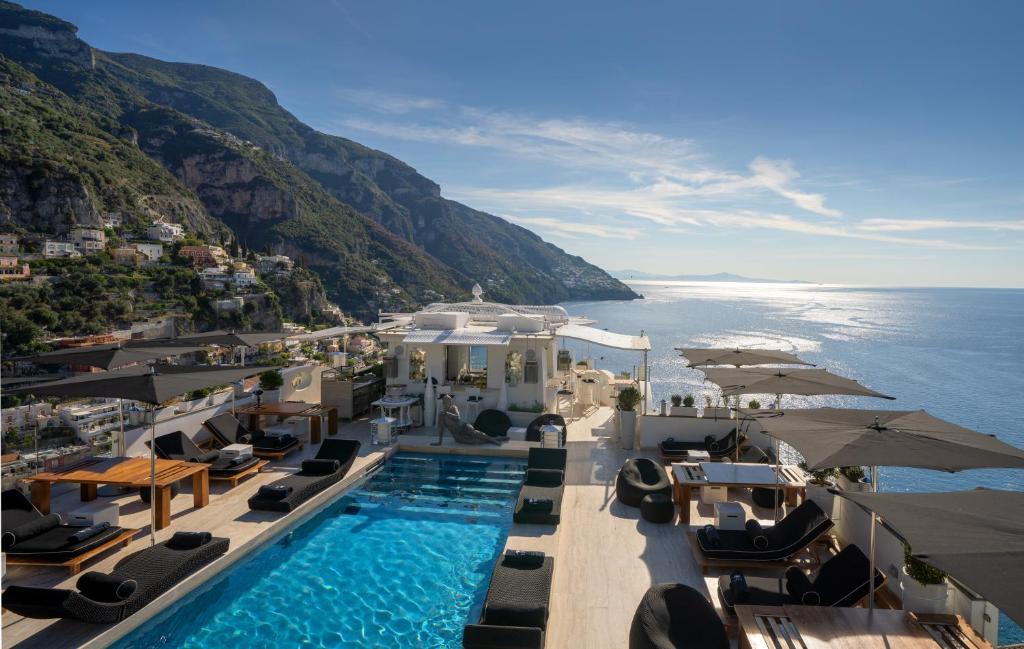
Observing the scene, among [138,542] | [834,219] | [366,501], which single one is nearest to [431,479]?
[366,501]

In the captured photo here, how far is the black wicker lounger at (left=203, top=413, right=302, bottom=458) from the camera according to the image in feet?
30.9

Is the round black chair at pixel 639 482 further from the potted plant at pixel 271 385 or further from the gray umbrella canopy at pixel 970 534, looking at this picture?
the potted plant at pixel 271 385

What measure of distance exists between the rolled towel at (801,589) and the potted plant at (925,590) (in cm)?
65

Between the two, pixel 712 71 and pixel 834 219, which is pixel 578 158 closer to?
pixel 712 71

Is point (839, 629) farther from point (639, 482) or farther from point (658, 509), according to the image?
point (639, 482)

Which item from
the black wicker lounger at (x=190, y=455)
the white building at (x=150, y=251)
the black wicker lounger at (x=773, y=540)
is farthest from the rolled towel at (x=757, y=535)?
the white building at (x=150, y=251)

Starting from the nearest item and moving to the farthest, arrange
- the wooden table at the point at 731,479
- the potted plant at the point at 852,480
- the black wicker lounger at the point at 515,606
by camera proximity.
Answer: the black wicker lounger at the point at 515,606 → the potted plant at the point at 852,480 → the wooden table at the point at 731,479

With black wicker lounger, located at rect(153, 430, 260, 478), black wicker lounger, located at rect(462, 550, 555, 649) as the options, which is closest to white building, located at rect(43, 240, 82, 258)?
black wicker lounger, located at rect(153, 430, 260, 478)

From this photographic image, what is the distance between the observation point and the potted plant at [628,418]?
10.2 m

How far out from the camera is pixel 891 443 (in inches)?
172

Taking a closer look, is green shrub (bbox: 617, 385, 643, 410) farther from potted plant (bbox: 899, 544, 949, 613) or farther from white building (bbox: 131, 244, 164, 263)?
white building (bbox: 131, 244, 164, 263)

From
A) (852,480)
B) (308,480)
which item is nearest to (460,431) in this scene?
(308,480)

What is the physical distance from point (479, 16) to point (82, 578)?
66.8 ft

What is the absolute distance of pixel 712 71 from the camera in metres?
19.2
